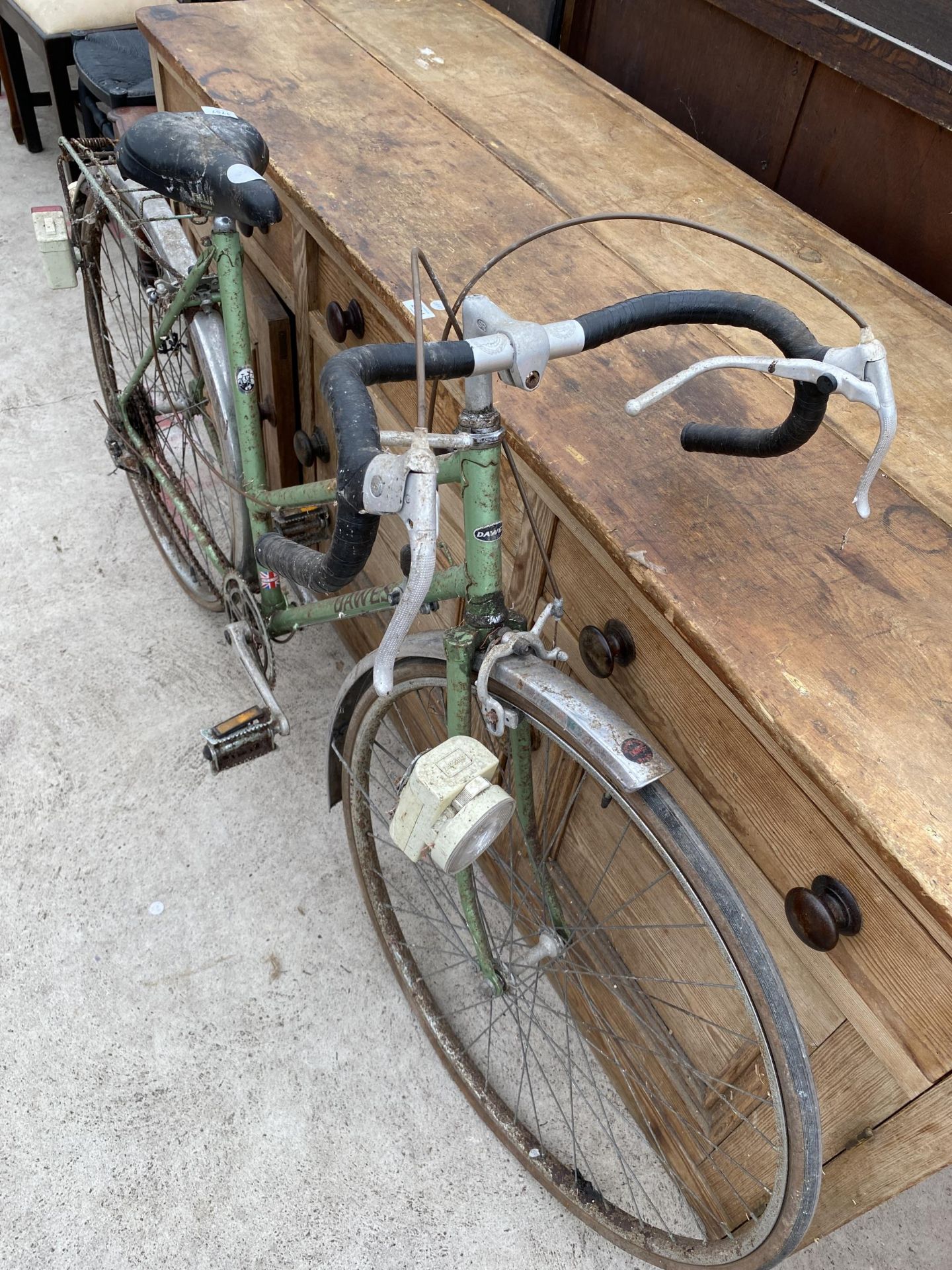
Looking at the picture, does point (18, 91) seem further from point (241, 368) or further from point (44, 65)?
point (241, 368)

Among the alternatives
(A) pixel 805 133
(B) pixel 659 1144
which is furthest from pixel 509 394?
(B) pixel 659 1144

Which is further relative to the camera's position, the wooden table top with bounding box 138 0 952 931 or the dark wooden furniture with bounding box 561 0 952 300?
the dark wooden furniture with bounding box 561 0 952 300

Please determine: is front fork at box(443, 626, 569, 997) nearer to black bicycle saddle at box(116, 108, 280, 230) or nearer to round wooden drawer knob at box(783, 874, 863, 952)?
round wooden drawer knob at box(783, 874, 863, 952)

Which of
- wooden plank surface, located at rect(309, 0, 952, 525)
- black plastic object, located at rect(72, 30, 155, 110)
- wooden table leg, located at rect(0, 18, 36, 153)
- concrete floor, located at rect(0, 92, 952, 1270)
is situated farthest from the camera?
wooden table leg, located at rect(0, 18, 36, 153)

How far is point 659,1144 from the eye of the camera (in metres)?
1.57

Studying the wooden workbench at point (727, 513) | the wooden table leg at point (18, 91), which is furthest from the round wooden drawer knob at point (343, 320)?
the wooden table leg at point (18, 91)

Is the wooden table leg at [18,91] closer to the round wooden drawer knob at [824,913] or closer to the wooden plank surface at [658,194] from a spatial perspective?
the wooden plank surface at [658,194]

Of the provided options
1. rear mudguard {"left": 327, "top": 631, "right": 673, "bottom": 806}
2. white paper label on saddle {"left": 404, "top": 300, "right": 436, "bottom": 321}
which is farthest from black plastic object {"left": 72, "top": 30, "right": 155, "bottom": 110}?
rear mudguard {"left": 327, "top": 631, "right": 673, "bottom": 806}

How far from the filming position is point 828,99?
1727 mm

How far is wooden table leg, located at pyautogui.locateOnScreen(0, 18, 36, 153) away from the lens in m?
3.59

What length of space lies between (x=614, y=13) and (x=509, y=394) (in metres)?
1.48

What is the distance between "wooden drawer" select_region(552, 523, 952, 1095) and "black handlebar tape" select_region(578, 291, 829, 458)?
0.90 feet

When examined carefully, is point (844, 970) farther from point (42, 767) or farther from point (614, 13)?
point (614, 13)

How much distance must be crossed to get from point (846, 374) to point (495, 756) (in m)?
0.50
